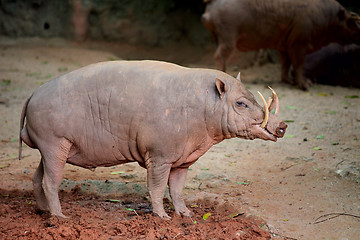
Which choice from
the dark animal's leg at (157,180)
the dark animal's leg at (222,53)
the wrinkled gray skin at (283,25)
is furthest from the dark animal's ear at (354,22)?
the dark animal's leg at (157,180)

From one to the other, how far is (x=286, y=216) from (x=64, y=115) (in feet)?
7.62

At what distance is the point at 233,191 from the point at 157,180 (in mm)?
1387

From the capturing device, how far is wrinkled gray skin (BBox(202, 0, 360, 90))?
998 cm

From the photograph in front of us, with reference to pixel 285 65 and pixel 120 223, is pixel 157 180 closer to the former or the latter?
pixel 120 223

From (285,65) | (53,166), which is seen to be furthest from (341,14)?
(53,166)

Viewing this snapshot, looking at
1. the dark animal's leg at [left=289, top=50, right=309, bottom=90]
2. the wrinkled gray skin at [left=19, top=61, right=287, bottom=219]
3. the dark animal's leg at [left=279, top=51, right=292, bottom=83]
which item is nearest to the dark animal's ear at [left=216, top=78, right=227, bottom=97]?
the wrinkled gray skin at [left=19, top=61, right=287, bottom=219]

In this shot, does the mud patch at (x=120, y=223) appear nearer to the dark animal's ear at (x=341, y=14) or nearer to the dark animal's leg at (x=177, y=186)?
the dark animal's leg at (x=177, y=186)

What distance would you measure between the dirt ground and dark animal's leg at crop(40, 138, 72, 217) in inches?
8.1

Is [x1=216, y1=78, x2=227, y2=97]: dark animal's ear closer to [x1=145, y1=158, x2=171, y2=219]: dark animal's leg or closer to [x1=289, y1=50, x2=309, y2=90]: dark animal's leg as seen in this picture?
[x1=145, y1=158, x2=171, y2=219]: dark animal's leg

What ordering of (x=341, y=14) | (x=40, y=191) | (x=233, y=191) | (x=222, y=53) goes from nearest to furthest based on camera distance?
(x=40, y=191) < (x=233, y=191) < (x=341, y=14) < (x=222, y=53)

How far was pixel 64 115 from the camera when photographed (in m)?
4.10

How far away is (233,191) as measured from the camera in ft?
17.2

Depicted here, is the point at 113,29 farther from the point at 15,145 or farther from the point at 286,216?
the point at 286,216

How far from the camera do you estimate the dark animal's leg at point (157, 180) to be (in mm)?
4086
